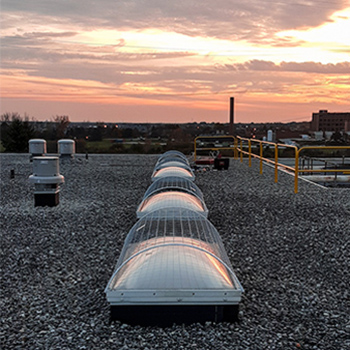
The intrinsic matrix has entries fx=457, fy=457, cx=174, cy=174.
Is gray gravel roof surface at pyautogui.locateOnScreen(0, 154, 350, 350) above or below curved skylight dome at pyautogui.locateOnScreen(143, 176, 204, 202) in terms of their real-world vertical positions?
below

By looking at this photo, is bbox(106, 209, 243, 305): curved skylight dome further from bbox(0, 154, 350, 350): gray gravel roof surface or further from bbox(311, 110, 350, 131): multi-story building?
bbox(311, 110, 350, 131): multi-story building

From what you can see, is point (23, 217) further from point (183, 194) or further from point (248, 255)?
point (248, 255)

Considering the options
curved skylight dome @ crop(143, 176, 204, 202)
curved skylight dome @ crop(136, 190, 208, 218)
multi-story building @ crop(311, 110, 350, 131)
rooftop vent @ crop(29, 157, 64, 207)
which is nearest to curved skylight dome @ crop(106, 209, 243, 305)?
curved skylight dome @ crop(136, 190, 208, 218)

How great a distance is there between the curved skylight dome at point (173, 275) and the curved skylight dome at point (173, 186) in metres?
2.78

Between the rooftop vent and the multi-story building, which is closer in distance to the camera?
the rooftop vent

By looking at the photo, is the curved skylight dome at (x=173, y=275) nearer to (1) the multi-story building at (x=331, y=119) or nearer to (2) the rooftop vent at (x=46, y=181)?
(2) the rooftop vent at (x=46, y=181)

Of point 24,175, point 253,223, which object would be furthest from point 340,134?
point 253,223

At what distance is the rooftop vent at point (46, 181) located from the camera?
397 inches

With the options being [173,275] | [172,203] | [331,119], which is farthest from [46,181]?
[331,119]

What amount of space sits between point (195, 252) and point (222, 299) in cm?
80

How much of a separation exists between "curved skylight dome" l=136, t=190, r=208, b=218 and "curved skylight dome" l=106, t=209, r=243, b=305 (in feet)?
5.19

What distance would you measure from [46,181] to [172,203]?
3.93 metres

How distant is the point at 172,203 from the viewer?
7.44m

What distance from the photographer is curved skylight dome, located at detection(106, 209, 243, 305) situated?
4387 mm
